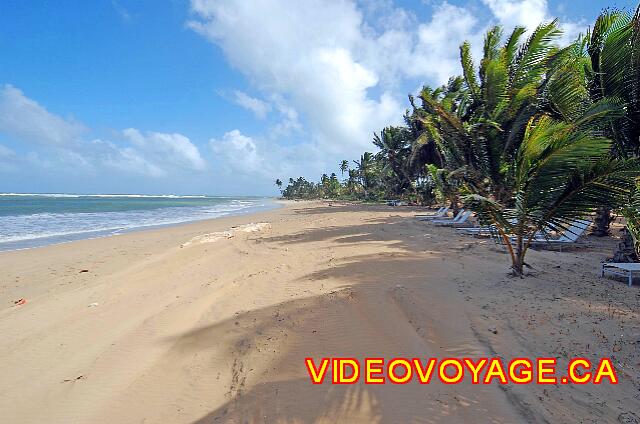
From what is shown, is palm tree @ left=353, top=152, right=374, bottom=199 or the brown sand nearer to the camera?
the brown sand

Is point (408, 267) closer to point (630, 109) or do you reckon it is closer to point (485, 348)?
point (485, 348)

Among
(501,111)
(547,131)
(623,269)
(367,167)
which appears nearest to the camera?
(547,131)

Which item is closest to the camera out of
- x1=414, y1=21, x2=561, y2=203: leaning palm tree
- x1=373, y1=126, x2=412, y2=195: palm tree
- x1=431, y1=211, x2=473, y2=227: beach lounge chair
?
x1=414, y1=21, x2=561, y2=203: leaning palm tree

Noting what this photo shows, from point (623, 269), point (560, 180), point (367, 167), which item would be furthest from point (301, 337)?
point (367, 167)

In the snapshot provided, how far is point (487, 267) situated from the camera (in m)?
7.07

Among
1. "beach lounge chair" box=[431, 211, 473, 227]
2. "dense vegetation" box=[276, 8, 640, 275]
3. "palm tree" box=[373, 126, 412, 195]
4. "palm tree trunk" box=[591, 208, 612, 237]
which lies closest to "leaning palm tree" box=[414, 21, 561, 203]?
"dense vegetation" box=[276, 8, 640, 275]

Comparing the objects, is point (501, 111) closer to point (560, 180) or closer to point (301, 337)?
point (560, 180)

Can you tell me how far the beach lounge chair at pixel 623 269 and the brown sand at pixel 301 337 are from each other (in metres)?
0.27

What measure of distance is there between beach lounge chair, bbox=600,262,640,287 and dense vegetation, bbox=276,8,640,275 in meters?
1.00

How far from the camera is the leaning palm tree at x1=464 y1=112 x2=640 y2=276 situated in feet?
14.5

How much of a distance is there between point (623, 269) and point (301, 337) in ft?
21.3

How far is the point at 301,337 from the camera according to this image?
4.14m

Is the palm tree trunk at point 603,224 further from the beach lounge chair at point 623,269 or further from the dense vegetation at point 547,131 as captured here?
the beach lounge chair at point 623,269

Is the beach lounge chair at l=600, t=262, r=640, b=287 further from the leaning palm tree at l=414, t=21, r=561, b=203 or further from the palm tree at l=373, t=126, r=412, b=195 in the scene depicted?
the palm tree at l=373, t=126, r=412, b=195
